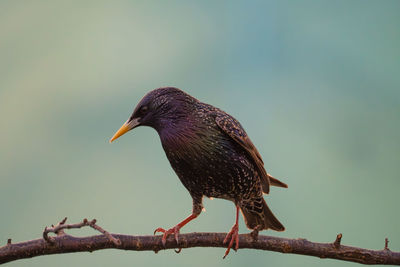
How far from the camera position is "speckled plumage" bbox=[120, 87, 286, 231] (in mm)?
2881

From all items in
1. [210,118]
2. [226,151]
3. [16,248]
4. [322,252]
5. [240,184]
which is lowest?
[16,248]

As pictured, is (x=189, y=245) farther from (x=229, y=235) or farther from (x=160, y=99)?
(x=160, y=99)

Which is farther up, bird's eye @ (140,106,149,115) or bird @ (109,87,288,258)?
bird's eye @ (140,106,149,115)

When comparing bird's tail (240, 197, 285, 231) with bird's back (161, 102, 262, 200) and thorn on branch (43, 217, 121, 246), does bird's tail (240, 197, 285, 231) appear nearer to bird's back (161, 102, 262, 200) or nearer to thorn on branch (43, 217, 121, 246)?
bird's back (161, 102, 262, 200)

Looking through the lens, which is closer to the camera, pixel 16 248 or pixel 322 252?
pixel 16 248

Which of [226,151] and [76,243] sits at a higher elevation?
[226,151]

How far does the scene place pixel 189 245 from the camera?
113 inches

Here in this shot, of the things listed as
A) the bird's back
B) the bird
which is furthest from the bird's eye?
the bird's back

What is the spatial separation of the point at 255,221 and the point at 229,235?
27.7 inches

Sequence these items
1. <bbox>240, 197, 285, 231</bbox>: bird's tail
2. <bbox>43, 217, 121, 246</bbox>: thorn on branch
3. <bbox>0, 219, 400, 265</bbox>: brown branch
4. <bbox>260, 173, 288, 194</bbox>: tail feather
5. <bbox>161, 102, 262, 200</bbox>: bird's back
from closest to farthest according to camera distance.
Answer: <bbox>43, 217, 121, 246</bbox>: thorn on branch → <bbox>0, 219, 400, 265</bbox>: brown branch → <bbox>161, 102, 262, 200</bbox>: bird's back → <bbox>260, 173, 288, 194</bbox>: tail feather → <bbox>240, 197, 285, 231</bbox>: bird's tail

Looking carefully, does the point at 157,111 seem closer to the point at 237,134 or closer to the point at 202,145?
the point at 202,145

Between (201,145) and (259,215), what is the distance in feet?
3.19

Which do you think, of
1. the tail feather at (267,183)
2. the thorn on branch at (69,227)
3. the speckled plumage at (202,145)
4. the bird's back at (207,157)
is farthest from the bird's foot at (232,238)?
the thorn on branch at (69,227)

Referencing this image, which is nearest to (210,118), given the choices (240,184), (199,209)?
(240,184)
